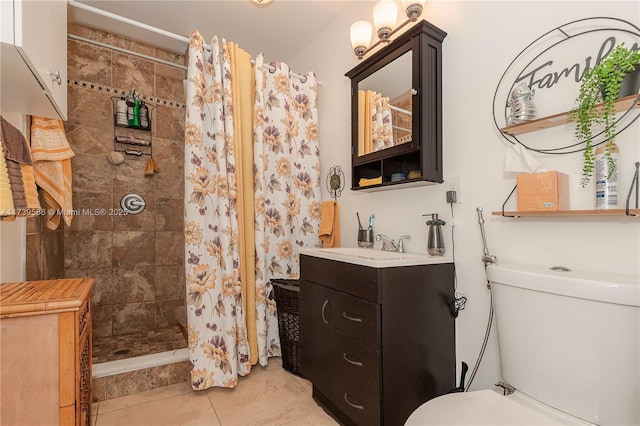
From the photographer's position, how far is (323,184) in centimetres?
240

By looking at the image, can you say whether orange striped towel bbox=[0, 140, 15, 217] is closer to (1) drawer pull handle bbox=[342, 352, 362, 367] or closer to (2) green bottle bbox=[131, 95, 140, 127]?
(1) drawer pull handle bbox=[342, 352, 362, 367]

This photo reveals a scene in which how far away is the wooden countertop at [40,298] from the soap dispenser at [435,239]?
1.41 m

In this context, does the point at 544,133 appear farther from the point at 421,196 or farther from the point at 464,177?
the point at 421,196

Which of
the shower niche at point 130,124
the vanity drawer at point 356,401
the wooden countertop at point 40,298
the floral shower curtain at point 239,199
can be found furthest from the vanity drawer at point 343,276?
the shower niche at point 130,124

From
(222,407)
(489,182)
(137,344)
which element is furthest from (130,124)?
(489,182)

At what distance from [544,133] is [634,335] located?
27.7 inches

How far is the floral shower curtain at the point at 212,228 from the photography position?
183 cm

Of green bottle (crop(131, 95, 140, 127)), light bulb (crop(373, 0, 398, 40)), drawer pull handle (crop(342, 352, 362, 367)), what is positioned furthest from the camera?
green bottle (crop(131, 95, 140, 127))

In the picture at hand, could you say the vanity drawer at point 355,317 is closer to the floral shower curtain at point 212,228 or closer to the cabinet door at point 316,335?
the cabinet door at point 316,335

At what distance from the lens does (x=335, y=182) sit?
224 centimetres

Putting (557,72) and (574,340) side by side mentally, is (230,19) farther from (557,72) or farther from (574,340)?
(574,340)

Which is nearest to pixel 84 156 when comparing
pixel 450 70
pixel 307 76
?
pixel 307 76

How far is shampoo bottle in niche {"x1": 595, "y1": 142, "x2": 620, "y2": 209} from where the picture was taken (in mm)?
908

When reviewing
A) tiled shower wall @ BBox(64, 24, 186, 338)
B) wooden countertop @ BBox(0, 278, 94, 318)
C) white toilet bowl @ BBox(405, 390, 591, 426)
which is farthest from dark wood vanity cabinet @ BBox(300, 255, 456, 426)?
tiled shower wall @ BBox(64, 24, 186, 338)
